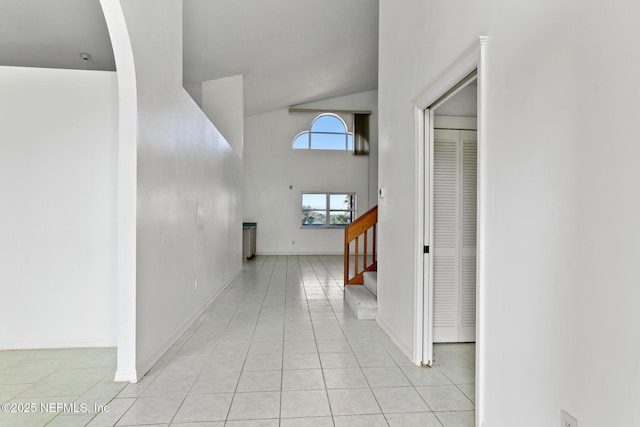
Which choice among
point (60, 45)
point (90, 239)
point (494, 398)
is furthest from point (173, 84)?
point (494, 398)

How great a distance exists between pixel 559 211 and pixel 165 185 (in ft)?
9.45

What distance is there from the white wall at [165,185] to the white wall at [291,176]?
5.47 m

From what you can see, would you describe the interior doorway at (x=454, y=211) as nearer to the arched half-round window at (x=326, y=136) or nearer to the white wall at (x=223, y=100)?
the white wall at (x=223, y=100)

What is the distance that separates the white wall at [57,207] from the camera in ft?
9.67

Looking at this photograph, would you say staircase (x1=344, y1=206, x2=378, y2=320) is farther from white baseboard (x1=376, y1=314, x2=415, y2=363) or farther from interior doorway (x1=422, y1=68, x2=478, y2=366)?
interior doorway (x1=422, y1=68, x2=478, y2=366)

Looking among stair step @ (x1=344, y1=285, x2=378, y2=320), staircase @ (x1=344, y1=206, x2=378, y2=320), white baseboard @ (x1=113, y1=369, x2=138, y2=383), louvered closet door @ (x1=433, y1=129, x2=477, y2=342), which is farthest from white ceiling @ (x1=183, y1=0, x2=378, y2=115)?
white baseboard @ (x1=113, y1=369, x2=138, y2=383)

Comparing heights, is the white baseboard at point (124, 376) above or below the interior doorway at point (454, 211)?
below

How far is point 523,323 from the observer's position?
1452 mm

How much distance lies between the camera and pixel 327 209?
10.5 m

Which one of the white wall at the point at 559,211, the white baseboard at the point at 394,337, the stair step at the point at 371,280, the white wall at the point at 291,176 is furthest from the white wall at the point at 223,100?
the white wall at the point at 559,211

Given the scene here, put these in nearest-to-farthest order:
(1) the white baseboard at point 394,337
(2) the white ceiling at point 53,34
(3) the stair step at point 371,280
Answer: (1) the white baseboard at point 394,337, (2) the white ceiling at point 53,34, (3) the stair step at point 371,280

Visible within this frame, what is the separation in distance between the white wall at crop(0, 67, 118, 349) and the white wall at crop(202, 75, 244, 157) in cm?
386

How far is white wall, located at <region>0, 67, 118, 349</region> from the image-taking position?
9.67 feet

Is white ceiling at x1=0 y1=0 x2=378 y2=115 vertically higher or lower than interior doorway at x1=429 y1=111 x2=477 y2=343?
higher
